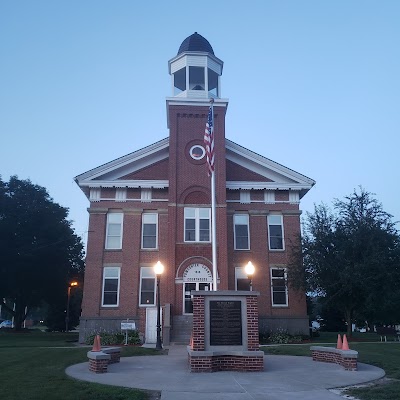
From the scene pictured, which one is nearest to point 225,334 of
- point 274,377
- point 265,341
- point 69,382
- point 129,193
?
point 274,377

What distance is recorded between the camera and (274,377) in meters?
11.8

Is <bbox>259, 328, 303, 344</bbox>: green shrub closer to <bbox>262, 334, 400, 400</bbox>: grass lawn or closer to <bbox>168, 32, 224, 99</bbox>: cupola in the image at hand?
<bbox>262, 334, 400, 400</bbox>: grass lawn

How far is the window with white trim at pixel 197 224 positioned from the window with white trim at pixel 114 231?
4633 millimetres

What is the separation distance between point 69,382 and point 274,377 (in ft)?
17.5

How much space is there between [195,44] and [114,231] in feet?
48.9

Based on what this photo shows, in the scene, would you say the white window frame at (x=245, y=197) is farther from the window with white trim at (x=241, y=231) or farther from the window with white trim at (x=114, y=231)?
the window with white trim at (x=114, y=231)

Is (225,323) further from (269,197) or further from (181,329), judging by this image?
(269,197)

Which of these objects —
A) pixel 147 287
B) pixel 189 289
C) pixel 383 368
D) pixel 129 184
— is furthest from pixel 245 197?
pixel 383 368

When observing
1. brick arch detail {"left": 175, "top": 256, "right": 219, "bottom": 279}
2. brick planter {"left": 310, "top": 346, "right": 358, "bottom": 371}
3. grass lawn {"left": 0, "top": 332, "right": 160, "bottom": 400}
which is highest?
brick arch detail {"left": 175, "top": 256, "right": 219, "bottom": 279}

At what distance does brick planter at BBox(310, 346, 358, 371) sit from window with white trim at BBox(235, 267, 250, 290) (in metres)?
14.4

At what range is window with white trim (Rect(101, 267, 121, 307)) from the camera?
28859 mm

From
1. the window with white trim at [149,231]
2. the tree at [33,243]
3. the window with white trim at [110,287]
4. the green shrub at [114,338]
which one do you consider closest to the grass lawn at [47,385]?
the green shrub at [114,338]

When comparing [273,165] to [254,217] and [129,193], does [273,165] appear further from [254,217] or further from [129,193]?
[129,193]

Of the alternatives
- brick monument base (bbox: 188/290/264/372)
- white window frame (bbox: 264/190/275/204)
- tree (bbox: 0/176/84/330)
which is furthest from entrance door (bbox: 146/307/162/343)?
tree (bbox: 0/176/84/330)
